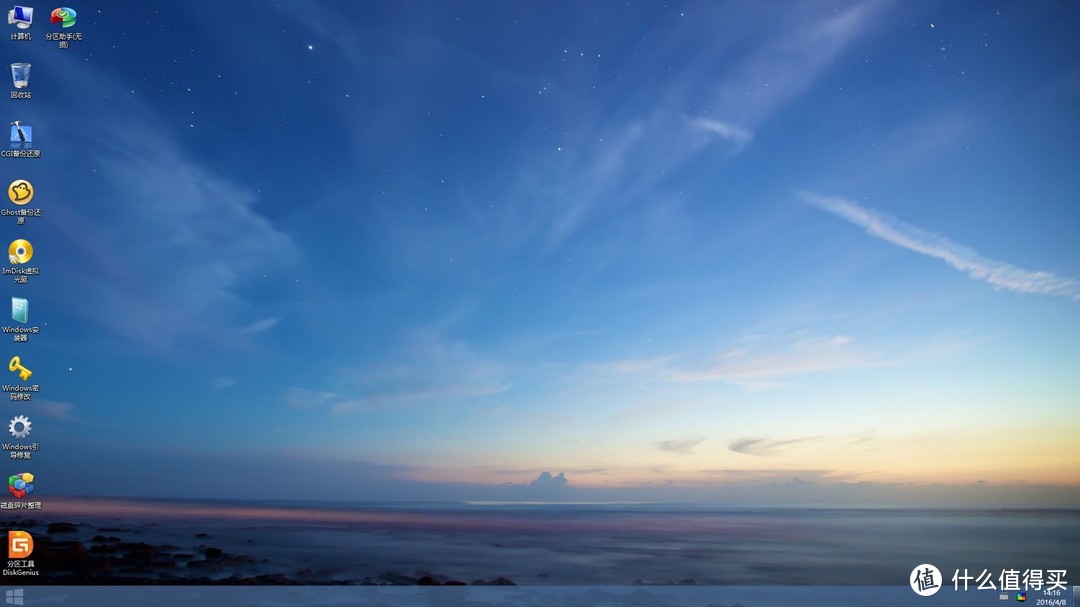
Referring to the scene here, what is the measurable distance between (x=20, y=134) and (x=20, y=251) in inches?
55.0

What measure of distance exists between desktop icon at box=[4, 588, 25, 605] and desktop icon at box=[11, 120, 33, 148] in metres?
5.09

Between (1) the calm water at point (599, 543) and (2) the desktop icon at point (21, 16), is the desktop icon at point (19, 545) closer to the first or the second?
(1) the calm water at point (599, 543)

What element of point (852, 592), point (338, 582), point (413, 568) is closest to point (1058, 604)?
point (852, 592)

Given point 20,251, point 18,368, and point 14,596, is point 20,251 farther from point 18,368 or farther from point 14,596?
point 14,596

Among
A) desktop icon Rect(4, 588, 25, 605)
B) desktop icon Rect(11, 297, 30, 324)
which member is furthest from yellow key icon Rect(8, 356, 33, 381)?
desktop icon Rect(4, 588, 25, 605)

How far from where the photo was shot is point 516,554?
10.6 m

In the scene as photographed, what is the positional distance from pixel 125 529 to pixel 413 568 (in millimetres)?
5129

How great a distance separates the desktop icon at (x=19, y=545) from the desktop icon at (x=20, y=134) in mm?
4532

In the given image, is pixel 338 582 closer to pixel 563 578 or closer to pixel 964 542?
pixel 563 578

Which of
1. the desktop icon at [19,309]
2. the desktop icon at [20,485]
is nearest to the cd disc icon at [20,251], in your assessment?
the desktop icon at [19,309]

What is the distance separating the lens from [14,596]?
616cm

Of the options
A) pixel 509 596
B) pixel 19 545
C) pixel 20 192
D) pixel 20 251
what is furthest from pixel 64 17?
pixel 509 596

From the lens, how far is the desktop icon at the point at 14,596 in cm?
606

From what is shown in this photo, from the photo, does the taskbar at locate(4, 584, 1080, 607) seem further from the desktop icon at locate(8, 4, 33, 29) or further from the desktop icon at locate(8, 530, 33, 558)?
the desktop icon at locate(8, 4, 33, 29)
